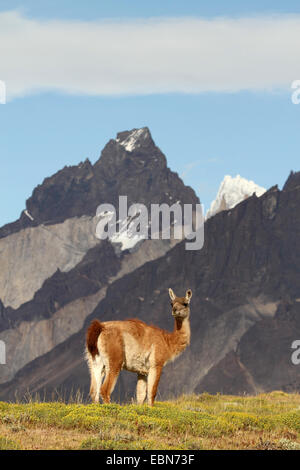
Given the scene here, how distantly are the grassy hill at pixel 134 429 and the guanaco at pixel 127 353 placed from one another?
1350mm

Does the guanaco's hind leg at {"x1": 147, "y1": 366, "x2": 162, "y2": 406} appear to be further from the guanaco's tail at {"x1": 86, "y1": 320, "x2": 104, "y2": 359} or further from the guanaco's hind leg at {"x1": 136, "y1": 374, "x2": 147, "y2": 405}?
the guanaco's tail at {"x1": 86, "y1": 320, "x2": 104, "y2": 359}

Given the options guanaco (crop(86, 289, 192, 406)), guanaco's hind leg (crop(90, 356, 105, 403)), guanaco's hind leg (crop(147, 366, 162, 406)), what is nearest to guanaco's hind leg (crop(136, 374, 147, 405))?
guanaco (crop(86, 289, 192, 406))

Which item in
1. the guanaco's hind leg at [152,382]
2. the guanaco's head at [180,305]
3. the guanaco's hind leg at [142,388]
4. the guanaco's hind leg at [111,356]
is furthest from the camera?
the guanaco's head at [180,305]

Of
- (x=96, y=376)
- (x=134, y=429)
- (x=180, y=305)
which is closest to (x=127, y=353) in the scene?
(x=96, y=376)

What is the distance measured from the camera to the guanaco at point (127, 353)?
27266 mm

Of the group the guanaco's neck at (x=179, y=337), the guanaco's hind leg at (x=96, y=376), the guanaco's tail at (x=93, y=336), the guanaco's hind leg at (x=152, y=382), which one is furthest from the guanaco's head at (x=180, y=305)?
the guanaco's hind leg at (x=96, y=376)

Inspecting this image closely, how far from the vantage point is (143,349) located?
2788cm

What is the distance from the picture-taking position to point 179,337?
29188 millimetres

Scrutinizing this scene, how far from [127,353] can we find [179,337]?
244 centimetres

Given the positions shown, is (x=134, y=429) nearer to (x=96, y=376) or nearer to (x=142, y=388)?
(x=96, y=376)

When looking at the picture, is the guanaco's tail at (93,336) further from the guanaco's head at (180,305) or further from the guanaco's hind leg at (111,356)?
the guanaco's head at (180,305)

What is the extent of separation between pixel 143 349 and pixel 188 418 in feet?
12.5
